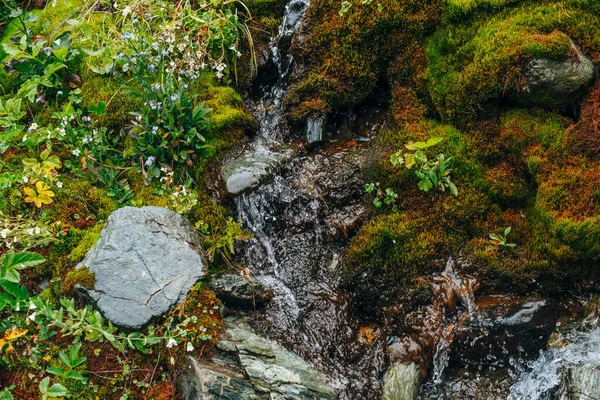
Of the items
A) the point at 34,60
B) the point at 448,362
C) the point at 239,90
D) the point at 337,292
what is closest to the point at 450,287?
the point at 448,362

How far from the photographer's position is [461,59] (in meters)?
4.96

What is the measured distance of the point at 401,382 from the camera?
4.24 meters

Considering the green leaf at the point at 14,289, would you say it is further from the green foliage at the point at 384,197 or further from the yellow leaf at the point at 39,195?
the green foliage at the point at 384,197

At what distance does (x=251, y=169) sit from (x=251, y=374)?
212 centimetres

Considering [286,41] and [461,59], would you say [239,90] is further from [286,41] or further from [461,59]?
[461,59]

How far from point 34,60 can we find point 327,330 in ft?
13.5

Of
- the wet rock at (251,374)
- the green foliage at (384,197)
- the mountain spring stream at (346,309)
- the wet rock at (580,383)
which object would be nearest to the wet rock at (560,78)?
the green foliage at (384,197)

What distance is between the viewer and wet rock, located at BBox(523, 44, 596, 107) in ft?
14.5

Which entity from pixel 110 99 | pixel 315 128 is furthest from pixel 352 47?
pixel 110 99

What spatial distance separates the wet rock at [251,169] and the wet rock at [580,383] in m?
3.20

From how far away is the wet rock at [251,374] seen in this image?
155 inches

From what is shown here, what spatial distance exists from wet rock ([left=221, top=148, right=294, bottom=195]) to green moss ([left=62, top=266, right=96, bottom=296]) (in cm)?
159

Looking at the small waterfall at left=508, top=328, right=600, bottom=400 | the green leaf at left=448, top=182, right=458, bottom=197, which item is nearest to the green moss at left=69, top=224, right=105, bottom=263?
the green leaf at left=448, top=182, right=458, bottom=197

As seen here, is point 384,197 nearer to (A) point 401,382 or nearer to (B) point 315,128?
(B) point 315,128
